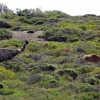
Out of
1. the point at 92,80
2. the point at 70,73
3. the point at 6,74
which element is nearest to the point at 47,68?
the point at 70,73

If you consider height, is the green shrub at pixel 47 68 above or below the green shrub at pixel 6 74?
below

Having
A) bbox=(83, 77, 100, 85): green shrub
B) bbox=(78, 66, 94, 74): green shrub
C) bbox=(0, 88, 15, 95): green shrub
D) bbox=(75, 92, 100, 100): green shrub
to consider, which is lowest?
bbox=(78, 66, 94, 74): green shrub

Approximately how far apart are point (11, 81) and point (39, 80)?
121cm

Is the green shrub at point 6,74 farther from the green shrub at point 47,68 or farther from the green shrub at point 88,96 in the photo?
the green shrub at point 88,96

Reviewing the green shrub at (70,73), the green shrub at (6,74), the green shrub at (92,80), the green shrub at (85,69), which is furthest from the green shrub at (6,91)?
the green shrub at (85,69)

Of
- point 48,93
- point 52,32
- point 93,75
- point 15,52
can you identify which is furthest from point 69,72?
point 52,32

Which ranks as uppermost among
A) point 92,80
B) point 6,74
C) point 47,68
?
point 6,74

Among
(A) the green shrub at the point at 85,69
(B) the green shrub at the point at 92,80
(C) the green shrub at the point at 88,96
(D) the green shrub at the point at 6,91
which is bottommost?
(A) the green shrub at the point at 85,69

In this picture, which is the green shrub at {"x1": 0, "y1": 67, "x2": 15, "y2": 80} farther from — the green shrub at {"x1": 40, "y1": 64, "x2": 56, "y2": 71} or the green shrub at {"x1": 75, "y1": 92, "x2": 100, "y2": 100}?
the green shrub at {"x1": 75, "y1": 92, "x2": 100, "y2": 100}

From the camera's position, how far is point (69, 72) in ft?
53.8

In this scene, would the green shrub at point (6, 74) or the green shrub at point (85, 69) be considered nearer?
the green shrub at point (6, 74)

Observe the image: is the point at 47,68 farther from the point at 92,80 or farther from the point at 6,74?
the point at 92,80

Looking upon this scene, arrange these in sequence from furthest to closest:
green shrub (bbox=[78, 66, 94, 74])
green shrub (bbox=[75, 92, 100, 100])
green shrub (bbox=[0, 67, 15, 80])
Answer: green shrub (bbox=[78, 66, 94, 74]) → green shrub (bbox=[0, 67, 15, 80]) → green shrub (bbox=[75, 92, 100, 100])

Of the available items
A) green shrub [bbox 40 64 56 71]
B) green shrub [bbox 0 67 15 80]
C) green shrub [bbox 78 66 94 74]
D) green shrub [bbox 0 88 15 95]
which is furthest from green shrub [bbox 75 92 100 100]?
green shrub [bbox 40 64 56 71]
